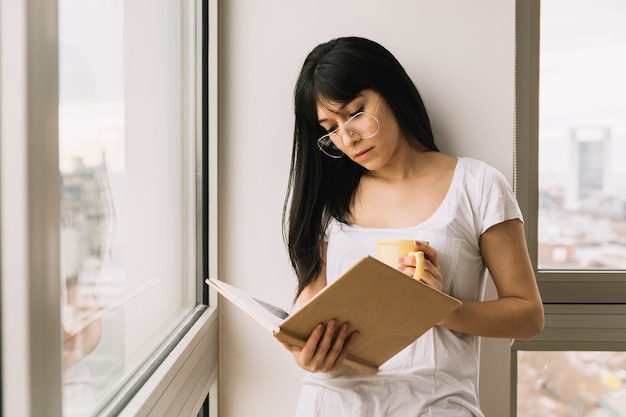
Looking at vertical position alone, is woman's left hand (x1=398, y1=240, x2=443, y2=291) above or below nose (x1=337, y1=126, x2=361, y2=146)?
below

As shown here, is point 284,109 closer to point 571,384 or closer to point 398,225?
point 398,225

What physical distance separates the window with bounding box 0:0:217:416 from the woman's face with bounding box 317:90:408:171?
1.24 ft

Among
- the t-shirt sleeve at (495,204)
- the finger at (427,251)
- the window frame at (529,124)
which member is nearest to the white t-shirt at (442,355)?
the t-shirt sleeve at (495,204)

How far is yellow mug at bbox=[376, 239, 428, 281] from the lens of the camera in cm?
103

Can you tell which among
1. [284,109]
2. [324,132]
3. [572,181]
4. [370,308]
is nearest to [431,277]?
[370,308]

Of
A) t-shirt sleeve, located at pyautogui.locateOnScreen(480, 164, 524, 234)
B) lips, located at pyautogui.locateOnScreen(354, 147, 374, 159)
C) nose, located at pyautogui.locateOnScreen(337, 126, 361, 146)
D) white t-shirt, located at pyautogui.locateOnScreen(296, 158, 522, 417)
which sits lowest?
white t-shirt, located at pyautogui.locateOnScreen(296, 158, 522, 417)

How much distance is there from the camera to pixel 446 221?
123cm

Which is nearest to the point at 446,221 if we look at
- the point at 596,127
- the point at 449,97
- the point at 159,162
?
the point at 449,97

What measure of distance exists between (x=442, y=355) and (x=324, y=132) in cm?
60

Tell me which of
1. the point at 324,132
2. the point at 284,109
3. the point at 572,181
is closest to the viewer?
the point at 324,132

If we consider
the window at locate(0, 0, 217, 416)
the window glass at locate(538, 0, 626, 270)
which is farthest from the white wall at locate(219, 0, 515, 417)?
the window glass at locate(538, 0, 626, 270)

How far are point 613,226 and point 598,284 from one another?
0.18 meters

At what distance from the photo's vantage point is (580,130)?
5.50ft

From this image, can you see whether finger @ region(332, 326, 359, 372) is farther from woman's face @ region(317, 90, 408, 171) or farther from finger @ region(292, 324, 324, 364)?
woman's face @ region(317, 90, 408, 171)
